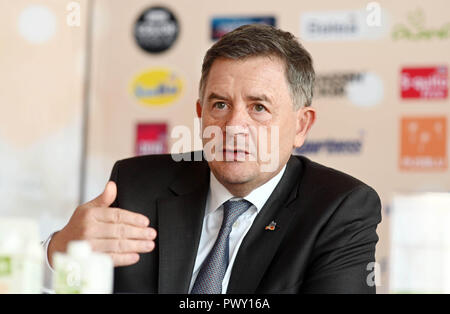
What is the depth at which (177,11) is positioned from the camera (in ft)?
15.8

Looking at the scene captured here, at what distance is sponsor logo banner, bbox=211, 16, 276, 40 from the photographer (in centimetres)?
455

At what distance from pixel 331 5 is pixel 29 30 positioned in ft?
7.47

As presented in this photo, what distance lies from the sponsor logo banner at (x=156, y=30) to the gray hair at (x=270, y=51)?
2696mm

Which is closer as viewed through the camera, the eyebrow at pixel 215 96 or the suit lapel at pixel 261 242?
the suit lapel at pixel 261 242

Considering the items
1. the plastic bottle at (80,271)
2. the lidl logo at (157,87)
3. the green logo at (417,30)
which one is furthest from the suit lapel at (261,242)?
the lidl logo at (157,87)

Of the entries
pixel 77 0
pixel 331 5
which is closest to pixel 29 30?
pixel 77 0

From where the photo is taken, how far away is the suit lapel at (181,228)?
1974 mm

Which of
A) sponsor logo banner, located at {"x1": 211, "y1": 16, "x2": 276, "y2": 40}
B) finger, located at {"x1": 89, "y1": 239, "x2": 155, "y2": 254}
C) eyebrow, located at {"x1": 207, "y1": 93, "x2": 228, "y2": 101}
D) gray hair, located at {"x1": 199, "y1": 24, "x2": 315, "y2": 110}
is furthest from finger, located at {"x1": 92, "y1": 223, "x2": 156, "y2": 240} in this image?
sponsor logo banner, located at {"x1": 211, "y1": 16, "x2": 276, "y2": 40}

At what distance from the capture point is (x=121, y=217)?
1.54 m

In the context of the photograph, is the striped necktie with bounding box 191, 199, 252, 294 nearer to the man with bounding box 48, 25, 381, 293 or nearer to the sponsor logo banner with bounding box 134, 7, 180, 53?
the man with bounding box 48, 25, 381, 293

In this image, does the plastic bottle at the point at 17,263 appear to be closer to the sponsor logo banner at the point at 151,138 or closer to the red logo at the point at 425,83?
the red logo at the point at 425,83

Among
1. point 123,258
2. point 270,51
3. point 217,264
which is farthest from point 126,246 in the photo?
point 270,51

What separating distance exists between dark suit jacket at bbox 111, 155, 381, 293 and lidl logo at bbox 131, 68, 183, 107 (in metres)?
2.51

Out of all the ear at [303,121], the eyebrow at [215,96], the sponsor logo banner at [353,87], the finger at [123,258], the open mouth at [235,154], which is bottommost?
the finger at [123,258]
